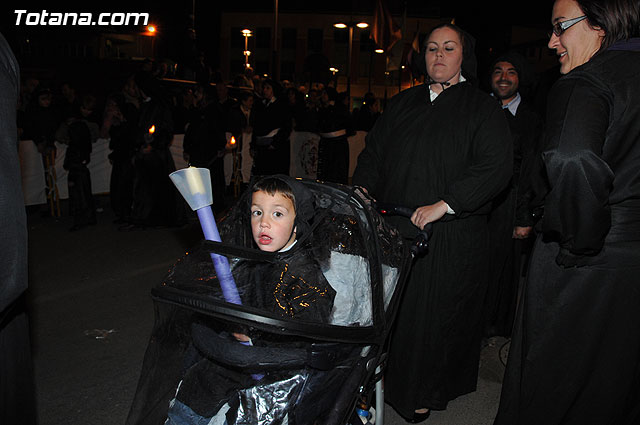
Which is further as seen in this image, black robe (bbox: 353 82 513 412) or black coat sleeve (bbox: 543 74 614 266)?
black robe (bbox: 353 82 513 412)

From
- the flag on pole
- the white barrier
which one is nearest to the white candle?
the white barrier

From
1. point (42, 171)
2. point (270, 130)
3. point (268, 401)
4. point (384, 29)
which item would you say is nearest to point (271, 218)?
point (268, 401)

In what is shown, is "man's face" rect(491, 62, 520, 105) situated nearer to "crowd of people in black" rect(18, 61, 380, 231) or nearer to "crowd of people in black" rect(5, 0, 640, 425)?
"crowd of people in black" rect(5, 0, 640, 425)

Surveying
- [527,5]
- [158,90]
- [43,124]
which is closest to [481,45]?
[527,5]

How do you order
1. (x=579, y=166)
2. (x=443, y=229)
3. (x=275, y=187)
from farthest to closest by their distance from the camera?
(x=443, y=229) < (x=275, y=187) < (x=579, y=166)

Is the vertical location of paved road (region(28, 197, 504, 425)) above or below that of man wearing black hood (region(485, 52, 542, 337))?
below

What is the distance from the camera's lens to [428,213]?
9.36 feet

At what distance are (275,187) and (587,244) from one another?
133 centimetres

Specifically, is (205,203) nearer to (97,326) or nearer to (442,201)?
(442,201)

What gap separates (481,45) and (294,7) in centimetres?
3626

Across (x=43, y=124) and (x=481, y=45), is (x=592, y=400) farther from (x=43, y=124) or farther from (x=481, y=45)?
(x=481, y=45)

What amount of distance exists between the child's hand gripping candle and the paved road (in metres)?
1.80

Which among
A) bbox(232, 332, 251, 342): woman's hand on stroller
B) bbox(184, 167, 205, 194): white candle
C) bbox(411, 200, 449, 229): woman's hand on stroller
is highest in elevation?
bbox(184, 167, 205, 194): white candle

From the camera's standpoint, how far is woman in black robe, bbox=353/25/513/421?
3027 millimetres
